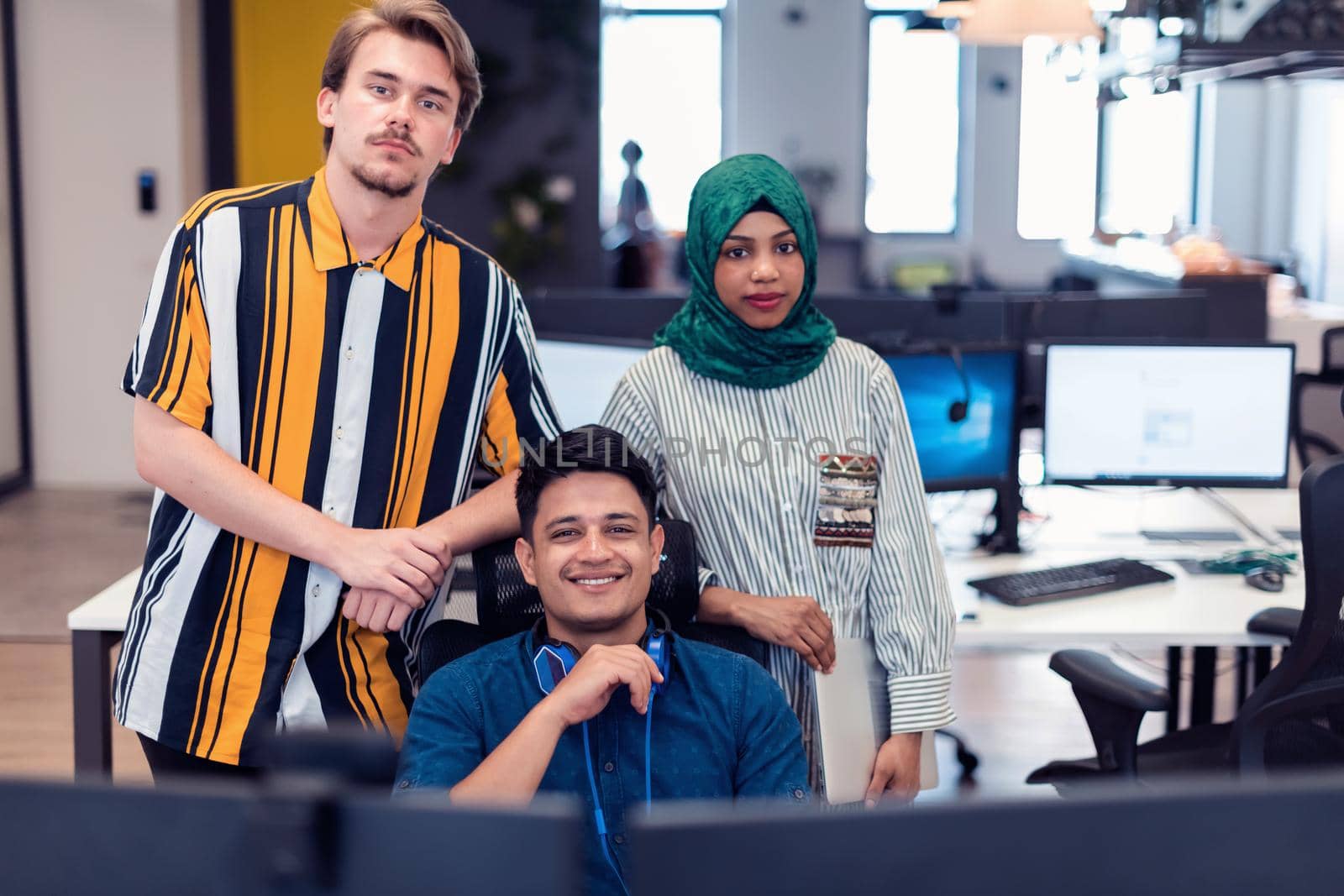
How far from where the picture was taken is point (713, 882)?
25.9 inches

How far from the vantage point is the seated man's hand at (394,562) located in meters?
1.66

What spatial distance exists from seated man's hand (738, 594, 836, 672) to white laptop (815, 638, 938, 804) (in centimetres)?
7

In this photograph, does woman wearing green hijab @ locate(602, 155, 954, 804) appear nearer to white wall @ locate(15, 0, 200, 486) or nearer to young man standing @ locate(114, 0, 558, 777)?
young man standing @ locate(114, 0, 558, 777)

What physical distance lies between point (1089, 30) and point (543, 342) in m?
2.54

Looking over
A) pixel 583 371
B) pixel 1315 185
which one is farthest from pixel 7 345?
pixel 1315 185

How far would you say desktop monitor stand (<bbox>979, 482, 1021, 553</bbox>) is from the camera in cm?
316

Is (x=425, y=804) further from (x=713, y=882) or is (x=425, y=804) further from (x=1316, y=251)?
(x=1316, y=251)

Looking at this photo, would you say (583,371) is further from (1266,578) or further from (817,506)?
(1266,578)

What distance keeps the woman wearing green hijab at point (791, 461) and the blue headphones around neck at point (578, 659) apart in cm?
24

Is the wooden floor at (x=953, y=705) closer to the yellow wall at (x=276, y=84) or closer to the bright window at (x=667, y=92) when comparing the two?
the yellow wall at (x=276, y=84)

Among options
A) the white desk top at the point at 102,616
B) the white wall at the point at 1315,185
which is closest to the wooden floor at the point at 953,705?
the white desk top at the point at 102,616

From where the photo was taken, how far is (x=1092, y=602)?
2762 mm

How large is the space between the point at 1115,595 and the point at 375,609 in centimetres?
168

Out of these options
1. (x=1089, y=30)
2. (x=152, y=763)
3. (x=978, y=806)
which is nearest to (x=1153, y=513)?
(x=1089, y=30)
